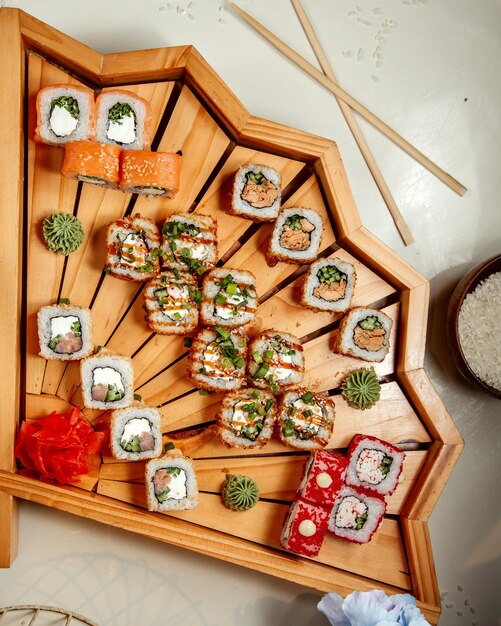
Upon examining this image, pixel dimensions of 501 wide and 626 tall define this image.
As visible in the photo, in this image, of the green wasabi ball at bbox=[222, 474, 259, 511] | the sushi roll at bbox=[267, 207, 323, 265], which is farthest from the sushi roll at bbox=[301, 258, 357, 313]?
the green wasabi ball at bbox=[222, 474, 259, 511]

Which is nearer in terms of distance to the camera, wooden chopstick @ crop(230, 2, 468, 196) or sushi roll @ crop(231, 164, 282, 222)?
sushi roll @ crop(231, 164, 282, 222)

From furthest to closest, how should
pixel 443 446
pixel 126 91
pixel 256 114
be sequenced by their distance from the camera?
pixel 256 114
pixel 443 446
pixel 126 91

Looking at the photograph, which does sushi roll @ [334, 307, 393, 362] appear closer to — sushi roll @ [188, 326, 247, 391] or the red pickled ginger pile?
sushi roll @ [188, 326, 247, 391]

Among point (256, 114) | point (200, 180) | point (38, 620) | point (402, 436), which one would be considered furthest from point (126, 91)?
point (38, 620)

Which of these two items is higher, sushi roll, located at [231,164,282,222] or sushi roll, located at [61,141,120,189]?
sushi roll, located at [61,141,120,189]

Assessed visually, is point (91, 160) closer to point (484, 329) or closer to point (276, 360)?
point (276, 360)

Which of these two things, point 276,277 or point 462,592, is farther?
point 462,592

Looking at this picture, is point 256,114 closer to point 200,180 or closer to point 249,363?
point 200,180

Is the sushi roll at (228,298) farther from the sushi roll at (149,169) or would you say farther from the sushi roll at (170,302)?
the sushi roll at (149,169)
